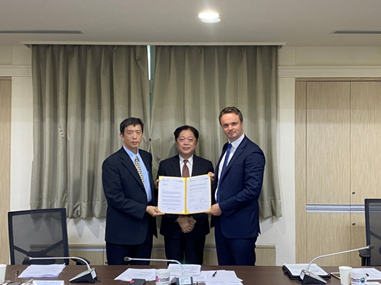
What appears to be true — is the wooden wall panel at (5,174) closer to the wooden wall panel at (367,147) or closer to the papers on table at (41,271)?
the papers on table at (41,271)

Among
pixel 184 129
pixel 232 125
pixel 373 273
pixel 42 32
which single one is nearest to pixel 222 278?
pixel 373 273

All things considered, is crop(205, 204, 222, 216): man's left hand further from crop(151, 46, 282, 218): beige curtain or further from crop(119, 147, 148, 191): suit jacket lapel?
crop(151, 46, 282, 218): beige curtain

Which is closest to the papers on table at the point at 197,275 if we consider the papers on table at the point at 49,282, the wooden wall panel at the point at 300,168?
the papers on table at the point at 49,282

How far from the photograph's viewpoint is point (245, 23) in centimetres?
343

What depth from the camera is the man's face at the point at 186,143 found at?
384 cm

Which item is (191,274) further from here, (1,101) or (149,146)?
(1,101)

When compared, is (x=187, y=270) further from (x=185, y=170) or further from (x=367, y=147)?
(x=367, y=147)

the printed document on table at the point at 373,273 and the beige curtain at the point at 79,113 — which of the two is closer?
the printed document on table at the point at 373,273

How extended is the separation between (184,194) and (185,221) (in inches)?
11.5

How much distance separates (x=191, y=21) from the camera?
3.39m

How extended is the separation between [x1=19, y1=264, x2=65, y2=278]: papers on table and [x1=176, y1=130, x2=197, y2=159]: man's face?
157 centimetres

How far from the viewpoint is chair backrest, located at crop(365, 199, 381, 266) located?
3.27 meters

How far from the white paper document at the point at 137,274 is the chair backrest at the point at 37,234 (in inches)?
33.3

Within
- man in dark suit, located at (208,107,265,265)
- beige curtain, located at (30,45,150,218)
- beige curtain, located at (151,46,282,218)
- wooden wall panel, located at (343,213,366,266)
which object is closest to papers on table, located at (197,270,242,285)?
man in dark suit, located at (208,107,265,265)
